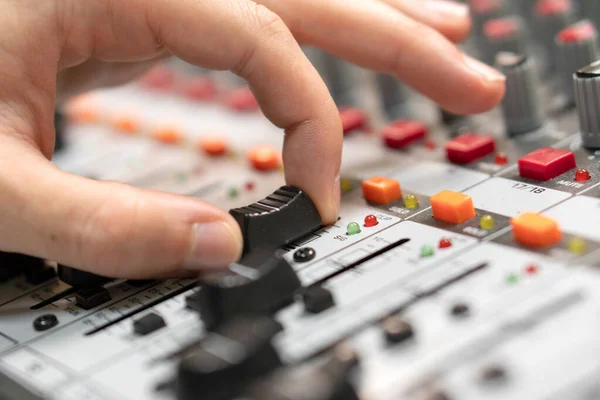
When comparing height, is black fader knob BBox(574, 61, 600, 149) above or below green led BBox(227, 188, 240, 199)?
above

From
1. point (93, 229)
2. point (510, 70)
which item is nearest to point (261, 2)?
point (510, 70)

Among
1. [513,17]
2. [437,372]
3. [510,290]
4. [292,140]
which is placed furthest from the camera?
[513,17]

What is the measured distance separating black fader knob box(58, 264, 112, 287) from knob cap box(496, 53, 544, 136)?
3.24 feet

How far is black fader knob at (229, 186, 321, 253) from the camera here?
1.41 m

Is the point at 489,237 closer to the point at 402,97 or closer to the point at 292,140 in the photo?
the point at 292,140

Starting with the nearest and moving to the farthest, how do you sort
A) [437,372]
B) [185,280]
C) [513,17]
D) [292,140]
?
1. [437,372]
2. [185,280]
3. [292,140]
4. [513,17]

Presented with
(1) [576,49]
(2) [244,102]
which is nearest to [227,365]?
(1) [576,49]

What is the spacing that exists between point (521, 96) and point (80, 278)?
1051mm

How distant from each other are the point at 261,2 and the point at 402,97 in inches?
24.3

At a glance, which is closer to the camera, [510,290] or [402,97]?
[510,290]

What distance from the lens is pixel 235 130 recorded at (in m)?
2.29

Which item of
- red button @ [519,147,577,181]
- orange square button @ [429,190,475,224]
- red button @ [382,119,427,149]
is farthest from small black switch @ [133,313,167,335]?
red button @ [382,119,427,149]

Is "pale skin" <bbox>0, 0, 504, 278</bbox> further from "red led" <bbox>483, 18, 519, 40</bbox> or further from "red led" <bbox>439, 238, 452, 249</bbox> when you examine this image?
"red led" <bbox>439, 238, 452, 249</bbox>

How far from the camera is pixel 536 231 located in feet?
3.99
